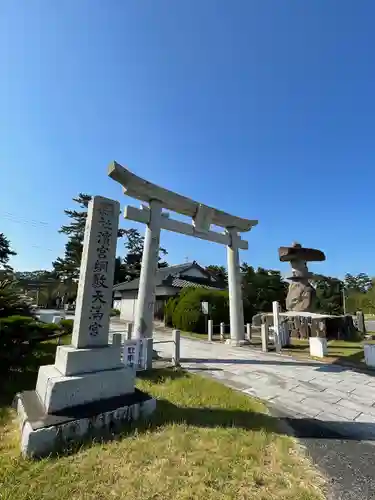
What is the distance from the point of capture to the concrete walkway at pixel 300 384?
4328 mm

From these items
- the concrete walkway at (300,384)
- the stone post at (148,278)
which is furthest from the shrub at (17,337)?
the concrete walkway at (300,384)

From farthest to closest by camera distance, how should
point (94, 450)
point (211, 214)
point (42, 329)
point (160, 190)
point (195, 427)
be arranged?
1. point (211, 214)
2. point (160, 190)
3. point (42, 329)
4. point (195, 427)
5. point (94, 450)

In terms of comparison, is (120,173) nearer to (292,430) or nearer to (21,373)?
(21,373)

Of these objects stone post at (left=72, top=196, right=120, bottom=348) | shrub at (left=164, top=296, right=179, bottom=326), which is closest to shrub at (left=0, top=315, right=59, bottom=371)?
stone post at (left=72, top=196, right=120, bottom=348)

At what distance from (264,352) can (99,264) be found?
7372mm

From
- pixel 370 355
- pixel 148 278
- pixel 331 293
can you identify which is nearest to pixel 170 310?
pixel 148 278

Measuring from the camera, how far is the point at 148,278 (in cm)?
850

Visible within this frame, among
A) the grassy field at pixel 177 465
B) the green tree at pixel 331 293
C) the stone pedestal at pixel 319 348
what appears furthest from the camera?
the green tree at pixel 331 293

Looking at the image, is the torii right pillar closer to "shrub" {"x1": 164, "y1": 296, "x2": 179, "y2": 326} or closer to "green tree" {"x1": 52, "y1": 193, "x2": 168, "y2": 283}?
"shrub" {"x1": 164, "y1": 296, "x2": 179, "y2": 326}

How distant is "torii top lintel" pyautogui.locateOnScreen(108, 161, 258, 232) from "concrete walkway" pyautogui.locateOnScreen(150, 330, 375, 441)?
528cm

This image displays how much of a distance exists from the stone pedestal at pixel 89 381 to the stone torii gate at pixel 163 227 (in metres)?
3.32

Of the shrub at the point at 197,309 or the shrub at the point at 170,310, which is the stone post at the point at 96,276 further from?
the shrub at the point at 170,310

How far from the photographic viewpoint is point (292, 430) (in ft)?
12.7

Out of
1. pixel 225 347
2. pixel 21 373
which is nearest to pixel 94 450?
pixel 21 373
